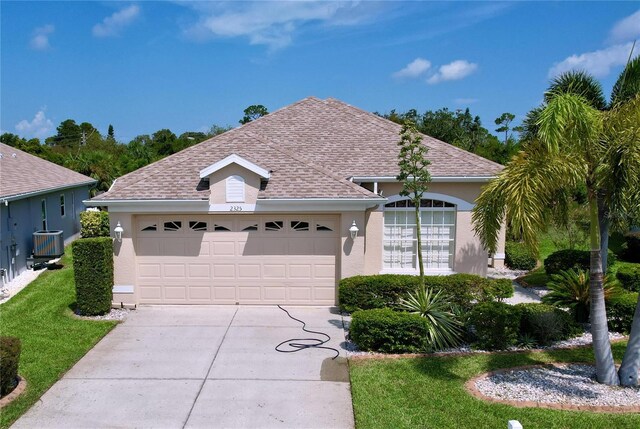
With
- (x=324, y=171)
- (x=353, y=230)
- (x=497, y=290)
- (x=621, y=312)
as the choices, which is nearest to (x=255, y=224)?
(x=324, y=171)

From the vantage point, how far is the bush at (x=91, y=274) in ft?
38.4

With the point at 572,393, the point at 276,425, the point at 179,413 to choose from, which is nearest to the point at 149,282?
the point at 179,413

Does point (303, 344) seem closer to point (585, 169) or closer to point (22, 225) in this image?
point (585, 169)

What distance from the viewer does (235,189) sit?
12.4 meters

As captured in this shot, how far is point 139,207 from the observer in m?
12.4

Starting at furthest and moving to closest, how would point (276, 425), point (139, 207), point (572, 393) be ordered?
point (139, 207) → point (572, 393) → point (276, 425)

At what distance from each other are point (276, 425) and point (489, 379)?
3.72 metres

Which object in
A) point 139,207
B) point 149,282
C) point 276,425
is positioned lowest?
point 276,425

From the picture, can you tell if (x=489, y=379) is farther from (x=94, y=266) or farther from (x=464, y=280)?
(x=94, y=266)

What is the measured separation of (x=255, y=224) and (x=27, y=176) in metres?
11.9

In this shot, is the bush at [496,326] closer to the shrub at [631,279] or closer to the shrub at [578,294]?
the shrub at [578,294]

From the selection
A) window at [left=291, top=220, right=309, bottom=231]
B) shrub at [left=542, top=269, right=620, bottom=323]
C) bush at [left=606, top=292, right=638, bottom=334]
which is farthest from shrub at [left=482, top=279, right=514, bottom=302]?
window at [left=291, top=220, right=309, bottom=231]

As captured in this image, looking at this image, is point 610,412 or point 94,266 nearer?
point 610,412

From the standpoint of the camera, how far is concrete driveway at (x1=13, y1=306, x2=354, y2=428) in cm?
722
